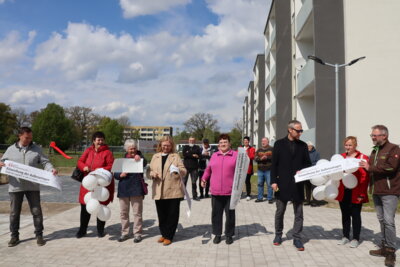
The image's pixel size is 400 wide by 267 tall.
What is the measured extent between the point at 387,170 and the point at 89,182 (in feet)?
15.1

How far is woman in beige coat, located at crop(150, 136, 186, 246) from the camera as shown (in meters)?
5.88

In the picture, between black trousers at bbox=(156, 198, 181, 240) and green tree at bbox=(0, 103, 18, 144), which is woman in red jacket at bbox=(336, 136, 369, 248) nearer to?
black trousers at bbox=(156, 198, 181, 240)

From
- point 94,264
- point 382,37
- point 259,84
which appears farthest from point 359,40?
point 259,84

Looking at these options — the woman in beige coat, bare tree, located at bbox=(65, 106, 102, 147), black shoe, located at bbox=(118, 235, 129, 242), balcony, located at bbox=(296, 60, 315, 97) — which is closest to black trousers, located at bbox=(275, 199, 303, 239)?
the woman in beige coat

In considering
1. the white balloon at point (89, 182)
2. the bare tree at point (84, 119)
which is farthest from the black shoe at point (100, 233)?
the bare tree at point (84, 119)

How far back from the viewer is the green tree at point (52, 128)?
57625mm

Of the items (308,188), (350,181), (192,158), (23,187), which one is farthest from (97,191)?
(308,188)

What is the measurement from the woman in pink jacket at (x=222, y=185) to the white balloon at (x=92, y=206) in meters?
2.00

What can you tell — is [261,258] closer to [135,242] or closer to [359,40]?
[135,242]

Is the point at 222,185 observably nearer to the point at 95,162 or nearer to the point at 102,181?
the point at 102,181

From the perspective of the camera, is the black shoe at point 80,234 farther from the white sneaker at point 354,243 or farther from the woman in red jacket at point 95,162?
the white sneaker at point 354,243

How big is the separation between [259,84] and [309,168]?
42.2 meters

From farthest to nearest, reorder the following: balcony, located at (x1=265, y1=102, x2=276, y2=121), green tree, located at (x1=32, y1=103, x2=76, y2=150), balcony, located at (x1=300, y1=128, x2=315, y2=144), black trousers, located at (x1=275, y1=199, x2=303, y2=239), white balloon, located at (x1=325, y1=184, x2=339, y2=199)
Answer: green tree, located at (x1=32, y1=103, x2=76, y2=150) < balcony, located at (x1=265, y1=102, x2=276, y2=121) < balcony, located at (x1=300, y1=128, x2=315, y2=144) < white balloon, located at (x1=325, y1=184, x2=339, y2=199) < black trousers, located at (x1=275, y1=199, x2=303, y2=239)

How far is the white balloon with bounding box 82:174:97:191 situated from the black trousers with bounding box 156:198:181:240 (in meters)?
1.15
